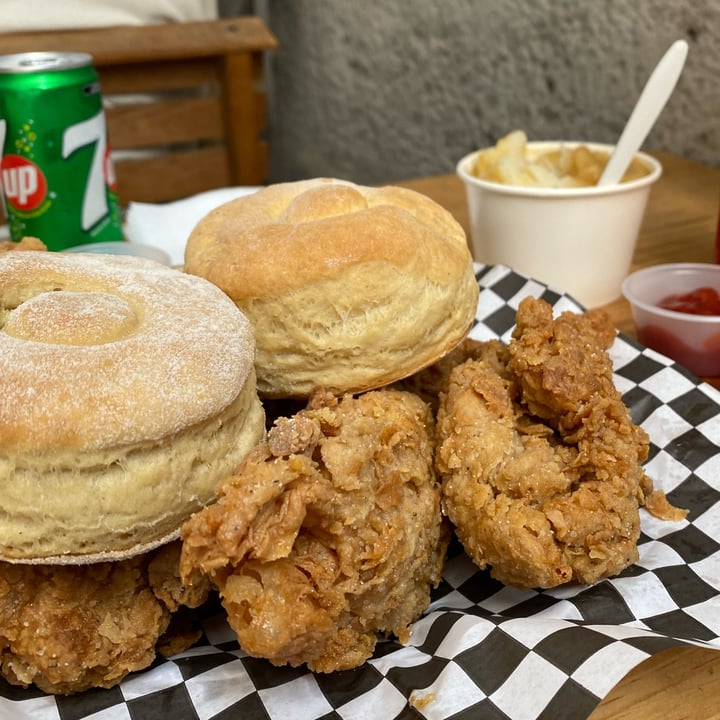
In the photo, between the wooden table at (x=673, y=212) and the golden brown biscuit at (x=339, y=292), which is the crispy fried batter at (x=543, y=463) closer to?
the golden brown biscuit at (x=339, y=292)

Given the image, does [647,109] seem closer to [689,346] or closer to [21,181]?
[689,346]

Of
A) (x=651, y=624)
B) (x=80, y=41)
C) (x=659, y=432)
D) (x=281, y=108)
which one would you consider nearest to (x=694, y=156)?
(x=659, y=432)

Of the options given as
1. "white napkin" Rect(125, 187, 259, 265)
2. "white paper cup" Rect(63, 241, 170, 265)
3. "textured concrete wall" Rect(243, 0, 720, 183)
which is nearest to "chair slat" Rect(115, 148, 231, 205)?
"textured concrete wall" Rect(243, 0, 720, 183)

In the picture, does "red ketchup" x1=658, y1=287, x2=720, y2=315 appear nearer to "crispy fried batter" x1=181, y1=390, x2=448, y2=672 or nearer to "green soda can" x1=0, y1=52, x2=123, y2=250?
"crispy fried batter" x1=181, y1=390, x2=448, y2=672

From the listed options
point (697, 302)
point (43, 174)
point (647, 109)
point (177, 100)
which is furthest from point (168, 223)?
point (177, 100)

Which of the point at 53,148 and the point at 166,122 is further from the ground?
the point at 53,148

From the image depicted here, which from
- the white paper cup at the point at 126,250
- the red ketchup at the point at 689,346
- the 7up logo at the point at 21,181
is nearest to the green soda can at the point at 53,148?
the 7up logo at the point at 21,181
